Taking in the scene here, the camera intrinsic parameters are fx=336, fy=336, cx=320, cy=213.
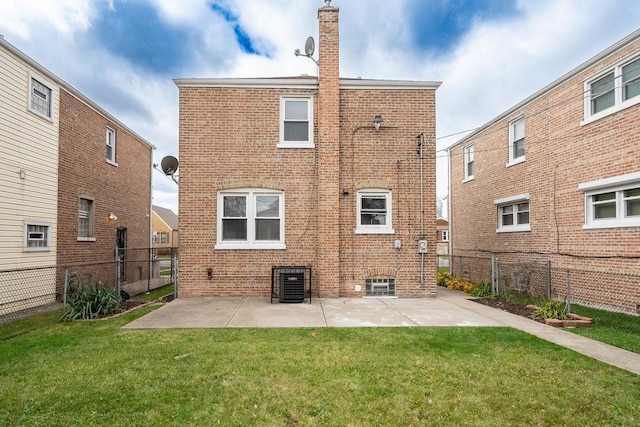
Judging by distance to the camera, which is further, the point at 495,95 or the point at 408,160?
the point at 495,95

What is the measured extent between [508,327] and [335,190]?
5132mm

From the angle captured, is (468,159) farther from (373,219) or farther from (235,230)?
(235,230)

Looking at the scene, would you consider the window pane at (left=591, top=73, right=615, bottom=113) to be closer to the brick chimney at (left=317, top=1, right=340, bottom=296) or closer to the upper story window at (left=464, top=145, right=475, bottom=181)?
the upper story window at (left=464, top=145, right=475, bottom=181)

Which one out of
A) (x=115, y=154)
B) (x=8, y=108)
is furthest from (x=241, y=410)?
(x=115, y=154)

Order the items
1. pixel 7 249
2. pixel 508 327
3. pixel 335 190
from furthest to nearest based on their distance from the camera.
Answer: pixel 335 190 < pixel 7 249 < pixel 508 327

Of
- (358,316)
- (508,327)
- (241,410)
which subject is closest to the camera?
(241,410)

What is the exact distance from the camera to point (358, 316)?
709cm

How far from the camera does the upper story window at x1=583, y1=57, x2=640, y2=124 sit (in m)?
7.67

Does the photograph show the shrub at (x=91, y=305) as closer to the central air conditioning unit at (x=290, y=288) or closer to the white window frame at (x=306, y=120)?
the central air conditioning unit at (x=290, y=288)

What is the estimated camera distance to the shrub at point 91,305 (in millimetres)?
7133

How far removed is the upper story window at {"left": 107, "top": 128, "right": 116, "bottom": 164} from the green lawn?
9.17 m

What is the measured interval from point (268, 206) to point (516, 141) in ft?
29.2

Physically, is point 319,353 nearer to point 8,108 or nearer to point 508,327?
point 508,327

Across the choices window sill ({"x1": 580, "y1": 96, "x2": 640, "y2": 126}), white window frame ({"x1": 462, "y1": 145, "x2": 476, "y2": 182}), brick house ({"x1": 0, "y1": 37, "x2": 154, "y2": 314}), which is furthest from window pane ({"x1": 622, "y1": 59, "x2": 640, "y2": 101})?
brick house ({"x1": 0, "y1": 37, "x2": 154, "y2": 314})
